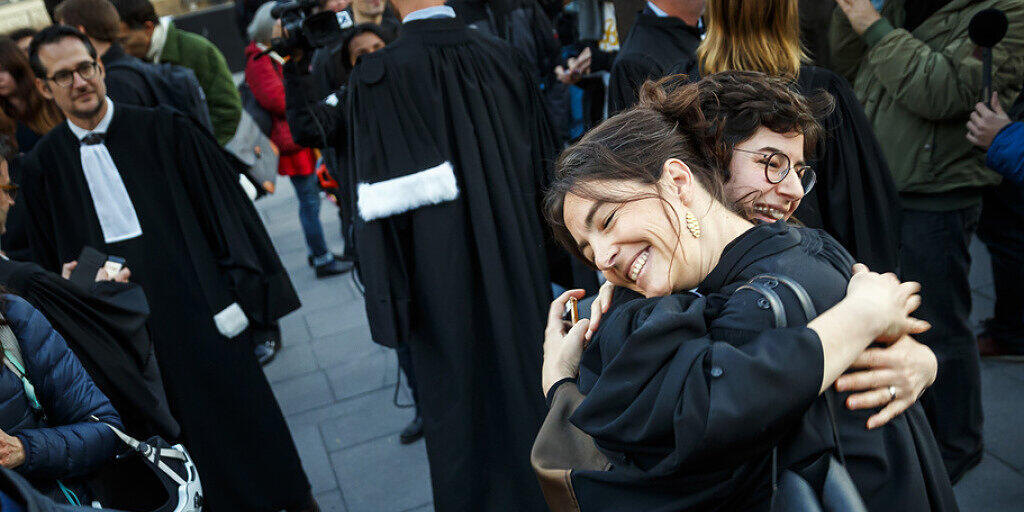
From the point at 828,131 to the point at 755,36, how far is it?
32 cm

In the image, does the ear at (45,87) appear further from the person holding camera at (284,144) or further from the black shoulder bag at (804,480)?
the black shoulder bag at (804,480)

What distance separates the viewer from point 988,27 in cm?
279

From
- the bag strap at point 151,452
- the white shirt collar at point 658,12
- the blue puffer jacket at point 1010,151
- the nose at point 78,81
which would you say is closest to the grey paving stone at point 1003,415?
the blue puffer jacket at point 1010,151

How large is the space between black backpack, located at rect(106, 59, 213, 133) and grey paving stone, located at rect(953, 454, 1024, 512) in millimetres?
3921

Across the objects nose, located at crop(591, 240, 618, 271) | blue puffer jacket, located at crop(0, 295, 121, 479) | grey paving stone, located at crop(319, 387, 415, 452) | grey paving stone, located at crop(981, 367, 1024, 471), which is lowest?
grey paving stone, located at crop(319, 387, 415, 452)

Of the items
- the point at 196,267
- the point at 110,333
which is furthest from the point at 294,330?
the point at 110,333

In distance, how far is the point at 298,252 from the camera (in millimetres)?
7387

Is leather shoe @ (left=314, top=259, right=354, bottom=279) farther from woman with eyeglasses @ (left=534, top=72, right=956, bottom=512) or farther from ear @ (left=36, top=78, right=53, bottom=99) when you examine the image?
woman with eyeglasses @ (left=534, top=72, right=956, bottom=512)

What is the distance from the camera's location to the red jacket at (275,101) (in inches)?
232

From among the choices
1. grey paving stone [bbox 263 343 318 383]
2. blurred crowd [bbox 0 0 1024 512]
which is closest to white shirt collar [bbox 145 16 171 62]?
blurred crowd [bbox 0 0 1024 512]

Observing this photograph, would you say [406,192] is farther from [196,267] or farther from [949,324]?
[949,324]

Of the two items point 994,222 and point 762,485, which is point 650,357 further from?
point 994,222

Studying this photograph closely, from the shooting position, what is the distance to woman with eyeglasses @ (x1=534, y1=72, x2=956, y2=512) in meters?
1.11

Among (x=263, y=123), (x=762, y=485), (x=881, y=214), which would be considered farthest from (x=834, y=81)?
(x=263, y=123)
